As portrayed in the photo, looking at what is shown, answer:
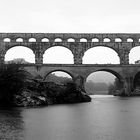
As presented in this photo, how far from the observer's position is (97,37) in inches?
2511

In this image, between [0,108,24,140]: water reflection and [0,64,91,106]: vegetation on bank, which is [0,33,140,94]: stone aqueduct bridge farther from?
[0,108,24,140]: water reflection

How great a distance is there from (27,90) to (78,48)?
2892 centimetres

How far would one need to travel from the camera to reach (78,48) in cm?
6275

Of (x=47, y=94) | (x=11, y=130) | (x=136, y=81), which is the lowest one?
(x=11, y=130)

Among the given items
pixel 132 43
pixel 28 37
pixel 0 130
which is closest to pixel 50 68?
pixel 28 37

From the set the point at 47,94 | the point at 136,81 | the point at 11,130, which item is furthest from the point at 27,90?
the point at 136,81

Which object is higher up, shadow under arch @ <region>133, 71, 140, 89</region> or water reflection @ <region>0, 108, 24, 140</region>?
shadow under arch @ <region>133, 71, 140, 89</region>

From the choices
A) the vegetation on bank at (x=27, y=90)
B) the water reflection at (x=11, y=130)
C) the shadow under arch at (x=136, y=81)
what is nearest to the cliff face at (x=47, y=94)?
the vegetation on bank at (x=27, y=90)

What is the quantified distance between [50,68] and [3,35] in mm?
13310

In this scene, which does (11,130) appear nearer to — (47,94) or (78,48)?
(47,94)

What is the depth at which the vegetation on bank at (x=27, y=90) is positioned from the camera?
32656 mm

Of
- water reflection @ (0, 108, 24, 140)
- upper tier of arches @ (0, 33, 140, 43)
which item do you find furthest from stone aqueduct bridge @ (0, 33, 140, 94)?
water reflection @ (0, 108, 24, 140)

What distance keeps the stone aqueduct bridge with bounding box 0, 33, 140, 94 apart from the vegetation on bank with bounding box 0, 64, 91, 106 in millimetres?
18541

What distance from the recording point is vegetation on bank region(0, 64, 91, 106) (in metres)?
32.7
